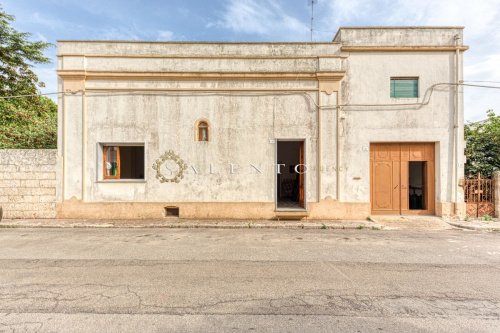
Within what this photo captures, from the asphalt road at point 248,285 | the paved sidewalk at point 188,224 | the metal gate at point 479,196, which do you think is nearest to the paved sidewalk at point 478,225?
the metal gate at point 479,196

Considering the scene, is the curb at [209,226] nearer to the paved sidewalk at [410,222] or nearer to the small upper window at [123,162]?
the paved sidewalk at [410,222]

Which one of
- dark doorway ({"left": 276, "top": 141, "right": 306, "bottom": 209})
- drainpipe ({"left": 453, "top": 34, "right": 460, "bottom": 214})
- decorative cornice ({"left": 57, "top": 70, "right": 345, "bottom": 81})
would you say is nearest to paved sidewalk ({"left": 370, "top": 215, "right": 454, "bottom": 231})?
drainpipe ({"left": 453, "top": 34, "right": 460, "bottom": 214})

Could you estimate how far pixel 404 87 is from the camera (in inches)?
419

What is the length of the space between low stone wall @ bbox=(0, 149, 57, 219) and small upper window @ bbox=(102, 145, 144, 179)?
6.19ft

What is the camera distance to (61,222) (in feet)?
31.5

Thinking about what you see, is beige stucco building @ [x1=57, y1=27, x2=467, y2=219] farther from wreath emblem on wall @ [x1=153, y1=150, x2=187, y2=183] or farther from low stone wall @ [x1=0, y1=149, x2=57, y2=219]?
low stone wall @ [x1=0, y1=149, x2=57, y2=219]

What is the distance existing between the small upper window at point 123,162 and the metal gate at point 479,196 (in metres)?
13.1

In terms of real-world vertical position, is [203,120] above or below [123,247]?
above

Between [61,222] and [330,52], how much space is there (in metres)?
11.9

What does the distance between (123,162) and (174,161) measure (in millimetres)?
2253

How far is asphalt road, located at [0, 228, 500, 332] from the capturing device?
339cm

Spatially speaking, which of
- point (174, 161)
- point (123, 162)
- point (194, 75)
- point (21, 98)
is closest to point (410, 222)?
point (174, 161)

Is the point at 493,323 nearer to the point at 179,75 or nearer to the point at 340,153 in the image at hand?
the point at 340,153

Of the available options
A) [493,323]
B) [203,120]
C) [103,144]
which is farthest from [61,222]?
[493,323]
